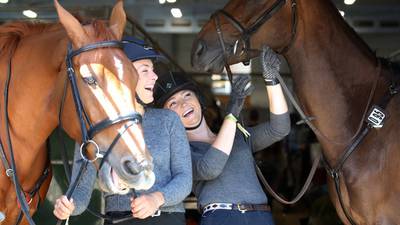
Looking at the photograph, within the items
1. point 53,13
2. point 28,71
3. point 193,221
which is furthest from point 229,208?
point 53,13

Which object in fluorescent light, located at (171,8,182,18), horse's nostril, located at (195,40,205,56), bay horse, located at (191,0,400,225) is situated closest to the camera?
bay horse, located at (191,0,400,225)

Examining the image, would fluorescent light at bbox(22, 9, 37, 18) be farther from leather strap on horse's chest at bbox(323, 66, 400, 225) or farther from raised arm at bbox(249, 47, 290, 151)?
leather strap on horse's chest at bbox(323, 66, 400, 225)

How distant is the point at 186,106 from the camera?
3008 mm

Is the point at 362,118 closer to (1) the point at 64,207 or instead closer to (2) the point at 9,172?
(1) the point at 64,207

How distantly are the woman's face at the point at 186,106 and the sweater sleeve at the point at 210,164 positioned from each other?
23cm

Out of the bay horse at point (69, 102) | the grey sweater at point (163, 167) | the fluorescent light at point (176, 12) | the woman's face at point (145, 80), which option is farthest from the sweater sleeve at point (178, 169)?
the fluorescent light at point (176, 12)

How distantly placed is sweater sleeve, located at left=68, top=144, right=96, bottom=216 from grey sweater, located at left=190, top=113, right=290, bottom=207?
1.78 ft

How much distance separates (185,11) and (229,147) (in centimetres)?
488

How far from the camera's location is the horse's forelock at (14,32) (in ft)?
8.52

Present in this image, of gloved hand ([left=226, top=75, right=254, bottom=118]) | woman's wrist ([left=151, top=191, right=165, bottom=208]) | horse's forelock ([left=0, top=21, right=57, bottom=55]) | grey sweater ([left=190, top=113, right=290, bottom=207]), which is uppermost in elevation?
horse's forelock ([left=0, top=21, right=57, bottom=55])

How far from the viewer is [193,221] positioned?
502 cm

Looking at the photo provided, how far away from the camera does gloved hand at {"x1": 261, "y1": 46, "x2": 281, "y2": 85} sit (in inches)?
120

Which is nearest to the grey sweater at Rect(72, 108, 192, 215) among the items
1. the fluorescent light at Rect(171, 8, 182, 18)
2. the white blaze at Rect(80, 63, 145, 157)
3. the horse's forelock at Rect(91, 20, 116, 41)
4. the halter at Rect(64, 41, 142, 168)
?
the halter at Rect(64, 41, 142, 168)

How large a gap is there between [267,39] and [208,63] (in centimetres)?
35
